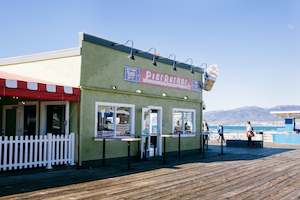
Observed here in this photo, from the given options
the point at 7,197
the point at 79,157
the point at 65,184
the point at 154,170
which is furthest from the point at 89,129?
the point at 7,197

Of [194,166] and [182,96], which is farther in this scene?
[182,96]

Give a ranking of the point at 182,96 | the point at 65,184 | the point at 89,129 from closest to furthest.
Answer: the point at 65,184 → the point at 89,129 → the point at 182,96

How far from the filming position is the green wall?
11359 millimetres

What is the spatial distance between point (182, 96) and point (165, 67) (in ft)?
6.06

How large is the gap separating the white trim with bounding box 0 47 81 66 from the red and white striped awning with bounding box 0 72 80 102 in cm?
128

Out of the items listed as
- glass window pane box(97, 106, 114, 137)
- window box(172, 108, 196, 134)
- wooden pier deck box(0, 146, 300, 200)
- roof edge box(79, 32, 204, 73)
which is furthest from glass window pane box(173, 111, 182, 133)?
wooden pier deck box(0, 146, 300, 200)

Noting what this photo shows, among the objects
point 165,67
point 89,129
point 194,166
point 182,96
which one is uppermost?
point 165,67

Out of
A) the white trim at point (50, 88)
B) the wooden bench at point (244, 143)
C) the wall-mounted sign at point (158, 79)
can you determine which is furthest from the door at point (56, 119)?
the wooden bench at point (244, 143)

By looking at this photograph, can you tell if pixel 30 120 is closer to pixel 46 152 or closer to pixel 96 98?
pixel 46 152

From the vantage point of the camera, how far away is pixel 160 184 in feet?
27.8

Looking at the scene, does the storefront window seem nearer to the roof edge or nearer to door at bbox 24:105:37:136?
the roof edge

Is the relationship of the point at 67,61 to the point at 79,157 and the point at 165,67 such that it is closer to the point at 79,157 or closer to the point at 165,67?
the point at 79,157

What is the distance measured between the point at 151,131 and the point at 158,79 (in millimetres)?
2164

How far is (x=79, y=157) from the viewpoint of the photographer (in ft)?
36.4
